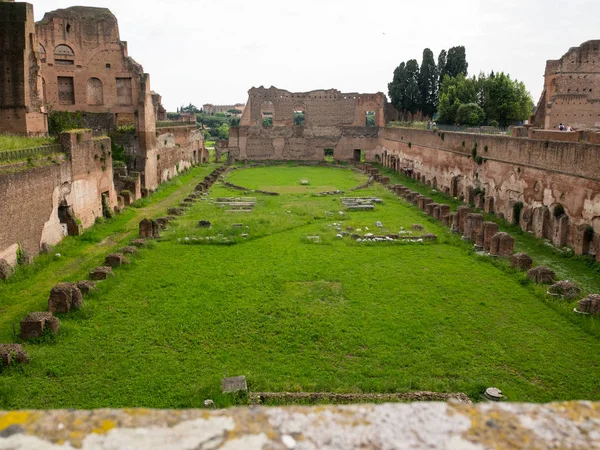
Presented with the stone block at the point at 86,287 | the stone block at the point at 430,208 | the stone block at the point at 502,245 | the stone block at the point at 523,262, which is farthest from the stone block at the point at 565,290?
the stone block at the point at 86,287

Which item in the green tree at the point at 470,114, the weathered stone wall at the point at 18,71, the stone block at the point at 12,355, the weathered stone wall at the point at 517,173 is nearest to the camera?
the stone block at the point at 12,355

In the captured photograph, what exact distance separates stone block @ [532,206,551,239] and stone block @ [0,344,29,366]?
13237 millimetres

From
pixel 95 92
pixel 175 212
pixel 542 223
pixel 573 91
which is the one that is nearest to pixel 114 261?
pixel 175 212

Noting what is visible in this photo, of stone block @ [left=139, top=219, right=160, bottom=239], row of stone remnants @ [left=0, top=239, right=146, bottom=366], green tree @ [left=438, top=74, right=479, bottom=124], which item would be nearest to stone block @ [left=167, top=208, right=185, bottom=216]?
stone block @ [left=139, top=219, right=160, bottom=239]

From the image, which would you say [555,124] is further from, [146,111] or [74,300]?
[74,300]

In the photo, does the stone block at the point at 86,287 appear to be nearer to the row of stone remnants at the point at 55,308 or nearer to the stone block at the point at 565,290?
the row of stone remnants at the point at 55,308

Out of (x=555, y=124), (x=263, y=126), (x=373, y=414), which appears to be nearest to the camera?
(x=373, y=414)

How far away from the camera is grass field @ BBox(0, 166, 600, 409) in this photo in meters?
6.95

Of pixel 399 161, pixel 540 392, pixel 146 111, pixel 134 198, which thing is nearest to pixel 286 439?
pixel 540 392

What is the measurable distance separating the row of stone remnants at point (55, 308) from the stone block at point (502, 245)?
344 inches

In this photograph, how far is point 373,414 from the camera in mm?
2029

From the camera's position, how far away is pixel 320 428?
1962mm

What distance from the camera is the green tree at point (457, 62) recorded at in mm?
41250

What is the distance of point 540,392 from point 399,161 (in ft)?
91.5
